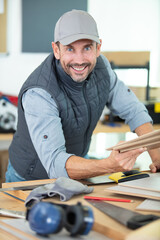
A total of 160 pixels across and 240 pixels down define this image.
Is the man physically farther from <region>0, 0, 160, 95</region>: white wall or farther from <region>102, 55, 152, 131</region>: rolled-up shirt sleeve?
<region>0, 0, 160, 95</region>: white wall

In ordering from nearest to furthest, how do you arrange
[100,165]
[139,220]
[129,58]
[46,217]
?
[46,217] < [139,220] < [100,165] < [129,58]

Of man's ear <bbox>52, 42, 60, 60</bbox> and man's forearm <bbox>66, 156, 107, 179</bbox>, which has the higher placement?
man's ear <bbox>52, 42, 60, 60</bbox>

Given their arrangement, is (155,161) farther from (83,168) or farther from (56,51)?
(56,51)

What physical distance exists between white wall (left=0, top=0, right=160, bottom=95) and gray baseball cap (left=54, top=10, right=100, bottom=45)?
2.66 meters

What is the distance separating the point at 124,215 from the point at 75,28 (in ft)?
3.00

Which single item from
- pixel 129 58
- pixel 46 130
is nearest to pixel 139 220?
pixel 46 130

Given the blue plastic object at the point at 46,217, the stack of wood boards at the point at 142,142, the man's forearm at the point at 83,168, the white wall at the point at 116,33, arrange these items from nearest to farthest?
the blue plastic object at the point at 46,217 → the stack of wood boards at the point at 142,142 → the man's forearm at the point at 83,168 → the white wall at the point at 116,33

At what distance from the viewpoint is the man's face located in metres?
1.70

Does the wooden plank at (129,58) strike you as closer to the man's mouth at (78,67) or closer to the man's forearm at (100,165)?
the man's mouth at (78,67)

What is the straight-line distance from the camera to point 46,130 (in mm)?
1559

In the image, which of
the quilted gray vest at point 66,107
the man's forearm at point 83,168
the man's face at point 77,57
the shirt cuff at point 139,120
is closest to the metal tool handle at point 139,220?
the man's forearm at point 83,168

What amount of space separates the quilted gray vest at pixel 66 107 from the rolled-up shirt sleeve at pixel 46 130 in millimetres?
40

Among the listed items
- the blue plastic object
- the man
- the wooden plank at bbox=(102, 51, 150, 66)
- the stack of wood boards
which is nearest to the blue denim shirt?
the man

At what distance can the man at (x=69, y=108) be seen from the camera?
1517 millimetres
